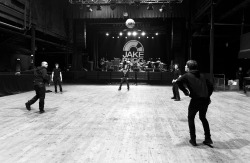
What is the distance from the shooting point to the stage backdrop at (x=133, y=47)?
103ft

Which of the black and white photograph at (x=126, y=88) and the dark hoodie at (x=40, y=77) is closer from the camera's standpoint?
the black and white photograph at (x=126, y=88)

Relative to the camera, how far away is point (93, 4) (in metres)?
23.0

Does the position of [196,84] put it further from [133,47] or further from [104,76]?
[133,47]

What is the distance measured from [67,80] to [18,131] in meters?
19.4

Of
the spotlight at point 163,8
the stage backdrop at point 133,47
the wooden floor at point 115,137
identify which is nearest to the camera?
the wooden floor at point 115,137

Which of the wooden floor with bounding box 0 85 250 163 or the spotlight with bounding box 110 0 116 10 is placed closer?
the wooden floor with bounding box 0 85 250 163

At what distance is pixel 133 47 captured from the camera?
32125 mm

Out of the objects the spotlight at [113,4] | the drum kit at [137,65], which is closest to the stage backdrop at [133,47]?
the drum kit at [137,65]

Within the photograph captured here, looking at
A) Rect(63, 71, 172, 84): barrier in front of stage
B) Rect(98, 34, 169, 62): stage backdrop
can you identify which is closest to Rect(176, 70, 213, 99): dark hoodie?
Rect(63, 71, 172, 84): barrier in front of stage

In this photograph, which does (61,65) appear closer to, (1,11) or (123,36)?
(123,36)

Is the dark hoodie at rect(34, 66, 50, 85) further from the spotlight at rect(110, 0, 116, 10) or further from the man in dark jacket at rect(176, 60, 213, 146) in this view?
the spotlight at rect(110, 0, 116, 10)

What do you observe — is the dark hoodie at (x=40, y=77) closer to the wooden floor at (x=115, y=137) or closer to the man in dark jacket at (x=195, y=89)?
the wooden floor at (x=115, y=137)

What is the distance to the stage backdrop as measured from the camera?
103 ft

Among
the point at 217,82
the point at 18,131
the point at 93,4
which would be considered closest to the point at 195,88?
the point at 18,131
